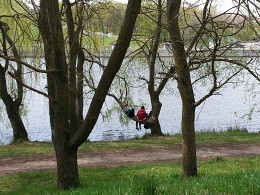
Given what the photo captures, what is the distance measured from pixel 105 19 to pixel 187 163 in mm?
10162

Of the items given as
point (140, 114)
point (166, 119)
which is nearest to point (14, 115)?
point (140, 114)

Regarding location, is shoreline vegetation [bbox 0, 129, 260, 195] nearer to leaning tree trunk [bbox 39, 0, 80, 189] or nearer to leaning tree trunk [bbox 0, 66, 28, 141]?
leaning tree trunk [bbox 39, 0, 80, 189]

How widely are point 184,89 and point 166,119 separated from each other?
20.1m

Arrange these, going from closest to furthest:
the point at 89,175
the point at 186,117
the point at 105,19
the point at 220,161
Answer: the point at 186,117 → the point at 89,175 → the point at 220,161 → the point at 105,19

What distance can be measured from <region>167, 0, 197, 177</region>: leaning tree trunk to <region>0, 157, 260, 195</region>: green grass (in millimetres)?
435

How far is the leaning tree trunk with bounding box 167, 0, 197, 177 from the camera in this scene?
25.9ft

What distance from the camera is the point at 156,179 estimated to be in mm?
5371

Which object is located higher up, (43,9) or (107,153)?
(43,9)

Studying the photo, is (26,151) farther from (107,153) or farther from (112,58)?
(112,58)

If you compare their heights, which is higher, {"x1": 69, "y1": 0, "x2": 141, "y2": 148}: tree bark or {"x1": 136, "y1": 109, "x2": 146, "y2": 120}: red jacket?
{"x1": 69, "y1": 0, "x2": 141, "y2": 148}: tree bark

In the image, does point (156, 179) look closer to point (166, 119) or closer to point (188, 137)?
point (188, 137)

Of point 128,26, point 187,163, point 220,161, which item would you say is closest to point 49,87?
point 128,26

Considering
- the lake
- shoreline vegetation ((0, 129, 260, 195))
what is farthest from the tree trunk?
shoreline vegetation ((0, 129, 260, 195))

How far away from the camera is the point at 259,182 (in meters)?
4.84
